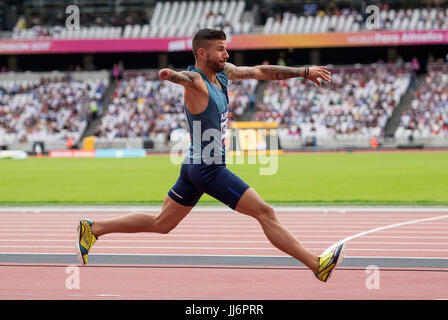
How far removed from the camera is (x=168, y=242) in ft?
31.7

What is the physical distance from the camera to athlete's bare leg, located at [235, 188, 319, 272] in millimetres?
6207

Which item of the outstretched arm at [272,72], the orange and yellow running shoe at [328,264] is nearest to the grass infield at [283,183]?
the outstretched arm at [272,72]

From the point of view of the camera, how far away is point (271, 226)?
6.28 m

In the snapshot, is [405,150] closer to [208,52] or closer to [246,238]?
[246,238]

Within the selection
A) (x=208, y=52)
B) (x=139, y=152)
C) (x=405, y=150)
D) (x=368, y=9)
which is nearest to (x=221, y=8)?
(x=368, y=9)

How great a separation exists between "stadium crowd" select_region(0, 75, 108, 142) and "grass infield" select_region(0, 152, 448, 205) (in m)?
A: 15.2

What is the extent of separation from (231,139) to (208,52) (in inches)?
1145

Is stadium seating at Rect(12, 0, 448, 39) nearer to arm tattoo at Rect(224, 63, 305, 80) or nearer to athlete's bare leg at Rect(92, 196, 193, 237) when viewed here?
arm tattoo at Rect(224, 63, 305, 80)

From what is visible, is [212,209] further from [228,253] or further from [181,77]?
[181,77]

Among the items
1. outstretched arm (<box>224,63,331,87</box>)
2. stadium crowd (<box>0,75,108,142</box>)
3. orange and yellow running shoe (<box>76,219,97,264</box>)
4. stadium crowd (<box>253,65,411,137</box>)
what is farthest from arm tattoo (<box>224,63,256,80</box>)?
stadium crowd (<box>0,75,108,142</box>)

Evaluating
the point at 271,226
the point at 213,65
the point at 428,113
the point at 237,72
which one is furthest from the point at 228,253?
the point at 428,113

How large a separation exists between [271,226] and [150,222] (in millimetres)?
1194
